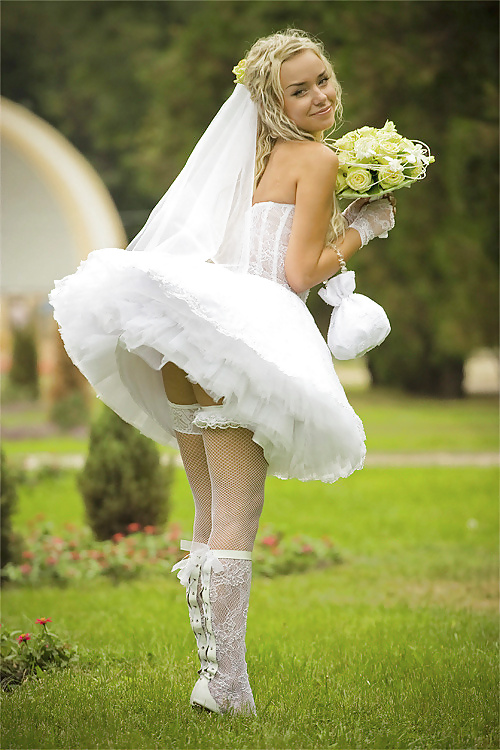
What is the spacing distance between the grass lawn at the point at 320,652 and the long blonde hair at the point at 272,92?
1645 mm

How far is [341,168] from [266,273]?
452 millimetres

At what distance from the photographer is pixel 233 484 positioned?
3047 mm

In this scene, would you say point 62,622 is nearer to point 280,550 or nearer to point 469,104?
point 280,550

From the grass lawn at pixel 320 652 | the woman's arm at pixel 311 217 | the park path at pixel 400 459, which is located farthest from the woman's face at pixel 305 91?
the park path at pixel 400 459

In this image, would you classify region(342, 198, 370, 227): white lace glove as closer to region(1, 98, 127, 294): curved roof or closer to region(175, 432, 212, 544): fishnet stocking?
region(175, 432, 212, 544): fishnet stocking

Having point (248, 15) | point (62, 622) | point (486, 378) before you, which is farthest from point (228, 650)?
point (486, 378)

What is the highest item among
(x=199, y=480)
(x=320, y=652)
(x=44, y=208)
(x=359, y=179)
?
(x=44, y=208)

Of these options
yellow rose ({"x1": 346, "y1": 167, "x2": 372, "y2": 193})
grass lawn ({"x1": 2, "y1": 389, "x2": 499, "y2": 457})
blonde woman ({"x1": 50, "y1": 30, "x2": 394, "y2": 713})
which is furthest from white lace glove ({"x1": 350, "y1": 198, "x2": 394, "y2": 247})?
grass lawn ({"x1": 2, "y1": 389, "x2": 499, "y2": 457})

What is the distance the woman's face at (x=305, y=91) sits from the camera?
10.4ft

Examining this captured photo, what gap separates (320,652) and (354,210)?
203 centimetres

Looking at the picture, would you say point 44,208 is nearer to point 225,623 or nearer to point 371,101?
point 371,101

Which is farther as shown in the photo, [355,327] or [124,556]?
[124,556]

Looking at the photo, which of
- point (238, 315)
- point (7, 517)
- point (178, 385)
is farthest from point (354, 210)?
point (7, 517)

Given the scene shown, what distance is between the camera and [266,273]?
3121 millimetres
